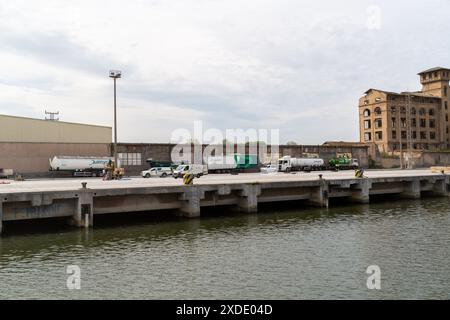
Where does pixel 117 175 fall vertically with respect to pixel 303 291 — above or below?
above

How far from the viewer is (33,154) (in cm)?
5322

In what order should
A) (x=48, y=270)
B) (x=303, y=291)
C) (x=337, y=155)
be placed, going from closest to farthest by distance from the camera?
(x=303, y=291) → (x=48, y=270) → (x=337, y=155)

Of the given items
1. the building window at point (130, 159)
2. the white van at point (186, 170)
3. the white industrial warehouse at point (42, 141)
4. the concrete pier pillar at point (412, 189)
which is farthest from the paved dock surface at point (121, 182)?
the building window at point (130, 159)

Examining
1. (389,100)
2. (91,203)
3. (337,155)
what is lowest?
(91,203)

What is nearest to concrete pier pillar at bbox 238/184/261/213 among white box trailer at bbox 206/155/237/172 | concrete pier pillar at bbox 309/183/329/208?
concrete pier pillar at bbox 309/183/329/208

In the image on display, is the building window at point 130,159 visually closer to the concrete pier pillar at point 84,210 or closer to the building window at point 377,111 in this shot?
the concrete pier pillar at point 84,210

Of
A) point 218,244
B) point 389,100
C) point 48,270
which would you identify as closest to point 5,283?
point 48,270

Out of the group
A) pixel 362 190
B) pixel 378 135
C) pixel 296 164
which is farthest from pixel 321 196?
pixel 378 135

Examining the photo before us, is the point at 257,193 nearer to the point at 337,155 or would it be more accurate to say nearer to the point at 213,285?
the point at 213,285

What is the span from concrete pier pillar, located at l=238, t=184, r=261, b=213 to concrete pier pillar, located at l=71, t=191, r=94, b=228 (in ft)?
38.3

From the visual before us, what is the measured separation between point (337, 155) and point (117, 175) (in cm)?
5028

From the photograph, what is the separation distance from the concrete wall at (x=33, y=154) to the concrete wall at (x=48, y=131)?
0.76 m

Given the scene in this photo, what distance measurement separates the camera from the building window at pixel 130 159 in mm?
59062

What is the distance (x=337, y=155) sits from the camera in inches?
3246
